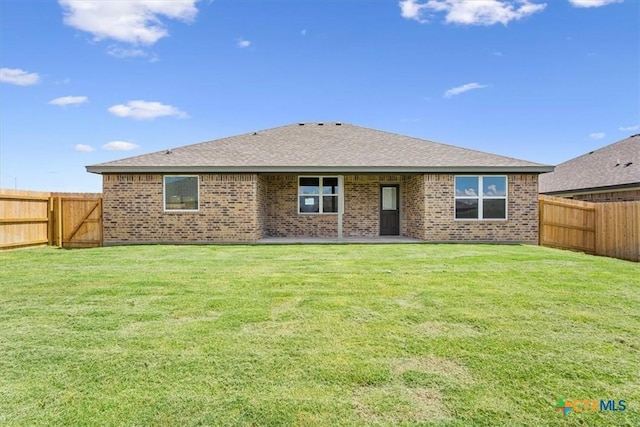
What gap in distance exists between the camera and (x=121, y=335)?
3971mm

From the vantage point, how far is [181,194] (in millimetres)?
12922

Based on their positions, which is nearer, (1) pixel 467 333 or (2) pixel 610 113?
(1) pixel 467 333

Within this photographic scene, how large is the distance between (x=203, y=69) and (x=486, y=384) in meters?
15.1

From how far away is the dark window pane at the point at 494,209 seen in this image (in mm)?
13125

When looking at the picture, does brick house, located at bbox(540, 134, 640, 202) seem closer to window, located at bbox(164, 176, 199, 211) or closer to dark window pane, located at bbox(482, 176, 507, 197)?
dark window pane, located at bbox(482, 176, 507, 197)

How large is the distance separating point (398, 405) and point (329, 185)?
1237 cm

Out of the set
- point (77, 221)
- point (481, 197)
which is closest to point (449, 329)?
point (481, 197)

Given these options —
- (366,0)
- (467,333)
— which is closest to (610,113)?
(366,0)

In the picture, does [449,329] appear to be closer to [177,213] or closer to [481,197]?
[481,197]

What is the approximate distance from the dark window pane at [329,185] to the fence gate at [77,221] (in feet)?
26.0

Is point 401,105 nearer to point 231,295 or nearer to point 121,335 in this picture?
point 231,295

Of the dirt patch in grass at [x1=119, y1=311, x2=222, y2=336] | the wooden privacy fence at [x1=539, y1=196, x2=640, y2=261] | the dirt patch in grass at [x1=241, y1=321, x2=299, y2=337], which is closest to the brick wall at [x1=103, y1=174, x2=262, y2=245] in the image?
the dirt patch in grass at [x1=119, y1=311, x2=222, y2=336]

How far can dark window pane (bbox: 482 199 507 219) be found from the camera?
13.1 m

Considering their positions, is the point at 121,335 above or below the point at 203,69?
below
